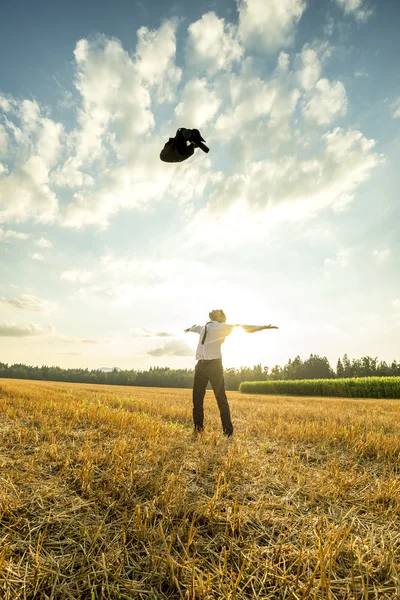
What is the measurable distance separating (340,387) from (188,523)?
1776 inches

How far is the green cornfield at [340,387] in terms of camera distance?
119 ft

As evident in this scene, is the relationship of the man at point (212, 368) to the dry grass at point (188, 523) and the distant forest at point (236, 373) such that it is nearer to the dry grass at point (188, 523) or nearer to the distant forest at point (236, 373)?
the dry grass at point (188, 523)

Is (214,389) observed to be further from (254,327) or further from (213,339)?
(254,327)

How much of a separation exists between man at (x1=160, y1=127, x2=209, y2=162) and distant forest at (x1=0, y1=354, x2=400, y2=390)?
8295 cm

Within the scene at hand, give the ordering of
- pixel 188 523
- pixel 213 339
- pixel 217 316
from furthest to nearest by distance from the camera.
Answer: pixel 217 316 → pixel 213 339 → pixel 188 523

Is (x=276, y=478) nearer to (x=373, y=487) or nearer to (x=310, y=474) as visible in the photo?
(x=310, y=474)

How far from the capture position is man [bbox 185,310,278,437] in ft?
21.0

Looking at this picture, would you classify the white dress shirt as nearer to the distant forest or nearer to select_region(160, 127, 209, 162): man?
select_region(160, 127, 209, 162): man

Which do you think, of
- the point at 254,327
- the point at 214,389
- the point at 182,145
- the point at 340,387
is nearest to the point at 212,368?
the point at 214,389

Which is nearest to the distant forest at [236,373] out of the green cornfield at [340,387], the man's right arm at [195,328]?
the green cornfield at [340,387]

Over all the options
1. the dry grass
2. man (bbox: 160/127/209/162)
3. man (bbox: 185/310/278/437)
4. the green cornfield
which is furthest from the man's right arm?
the green cornfield

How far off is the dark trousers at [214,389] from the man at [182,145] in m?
4.09

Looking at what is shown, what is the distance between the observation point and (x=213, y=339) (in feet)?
21.7

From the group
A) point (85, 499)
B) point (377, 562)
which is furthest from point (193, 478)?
point (377, 562)
